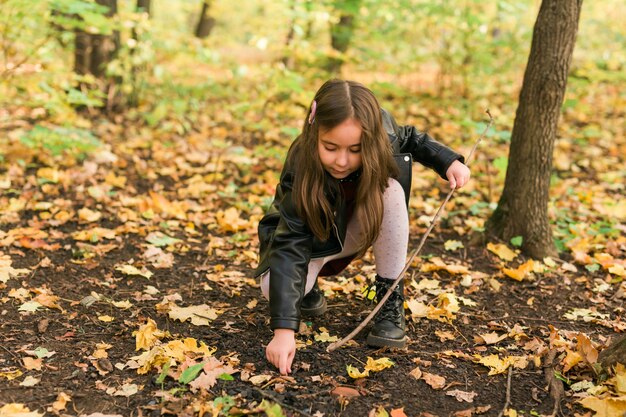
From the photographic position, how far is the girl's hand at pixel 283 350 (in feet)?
6.89

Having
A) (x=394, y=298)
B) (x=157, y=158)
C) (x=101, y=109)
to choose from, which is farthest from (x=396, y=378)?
(x=101, y=109)

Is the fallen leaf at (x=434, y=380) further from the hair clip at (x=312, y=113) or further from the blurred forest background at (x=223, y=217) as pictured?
the hair clip at (x=312, y=113)

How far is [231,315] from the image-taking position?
2.68 m

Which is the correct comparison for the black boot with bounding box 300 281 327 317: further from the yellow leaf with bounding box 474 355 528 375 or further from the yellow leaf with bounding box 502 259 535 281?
the yellow leaf with bounding box 502 259 535 281

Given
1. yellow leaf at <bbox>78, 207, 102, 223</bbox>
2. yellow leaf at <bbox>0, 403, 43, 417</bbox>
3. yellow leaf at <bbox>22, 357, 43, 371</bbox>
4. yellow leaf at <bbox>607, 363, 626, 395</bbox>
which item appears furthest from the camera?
yellow leaf at <bbox>78, 207, 102, 223</bbox>

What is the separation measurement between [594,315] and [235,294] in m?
1.72

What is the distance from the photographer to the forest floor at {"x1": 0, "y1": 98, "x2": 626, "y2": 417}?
2016 mm

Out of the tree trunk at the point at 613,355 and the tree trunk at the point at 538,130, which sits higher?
the tree trunk at the point at 538,130

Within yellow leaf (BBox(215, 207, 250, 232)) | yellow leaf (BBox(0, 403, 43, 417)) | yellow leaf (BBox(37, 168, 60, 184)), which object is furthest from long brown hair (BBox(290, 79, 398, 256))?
yellow leaf (BBox(37, 168, 60, 184))

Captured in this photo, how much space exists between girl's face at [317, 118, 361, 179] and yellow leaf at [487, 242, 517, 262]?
1538 mm

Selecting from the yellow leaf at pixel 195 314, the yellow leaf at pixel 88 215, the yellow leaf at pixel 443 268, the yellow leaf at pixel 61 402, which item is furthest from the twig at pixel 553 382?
the yellow leaf at pixel 88 215

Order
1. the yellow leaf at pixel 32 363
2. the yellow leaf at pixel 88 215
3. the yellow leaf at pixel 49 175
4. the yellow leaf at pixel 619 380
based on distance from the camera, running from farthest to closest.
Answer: the yellow leaf at pixel 49 175
the yellow leaf at pixel 88 215
the yellow leaf at pixel 32 363
the yellow leaf at pixel 619 380

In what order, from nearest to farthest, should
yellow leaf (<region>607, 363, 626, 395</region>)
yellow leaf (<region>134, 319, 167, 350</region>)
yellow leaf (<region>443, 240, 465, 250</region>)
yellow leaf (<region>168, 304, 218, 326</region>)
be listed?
yellow leaf (<region>607, 363, 626, 395</region>), yellow leaf (<region>134, 319, 167, 350</region>), yellow leaf (<region>168, 304, 218, 326</region>), yellow leaf (<region>443, 240, 465, 250</region>)

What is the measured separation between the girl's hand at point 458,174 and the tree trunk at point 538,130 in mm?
1086
